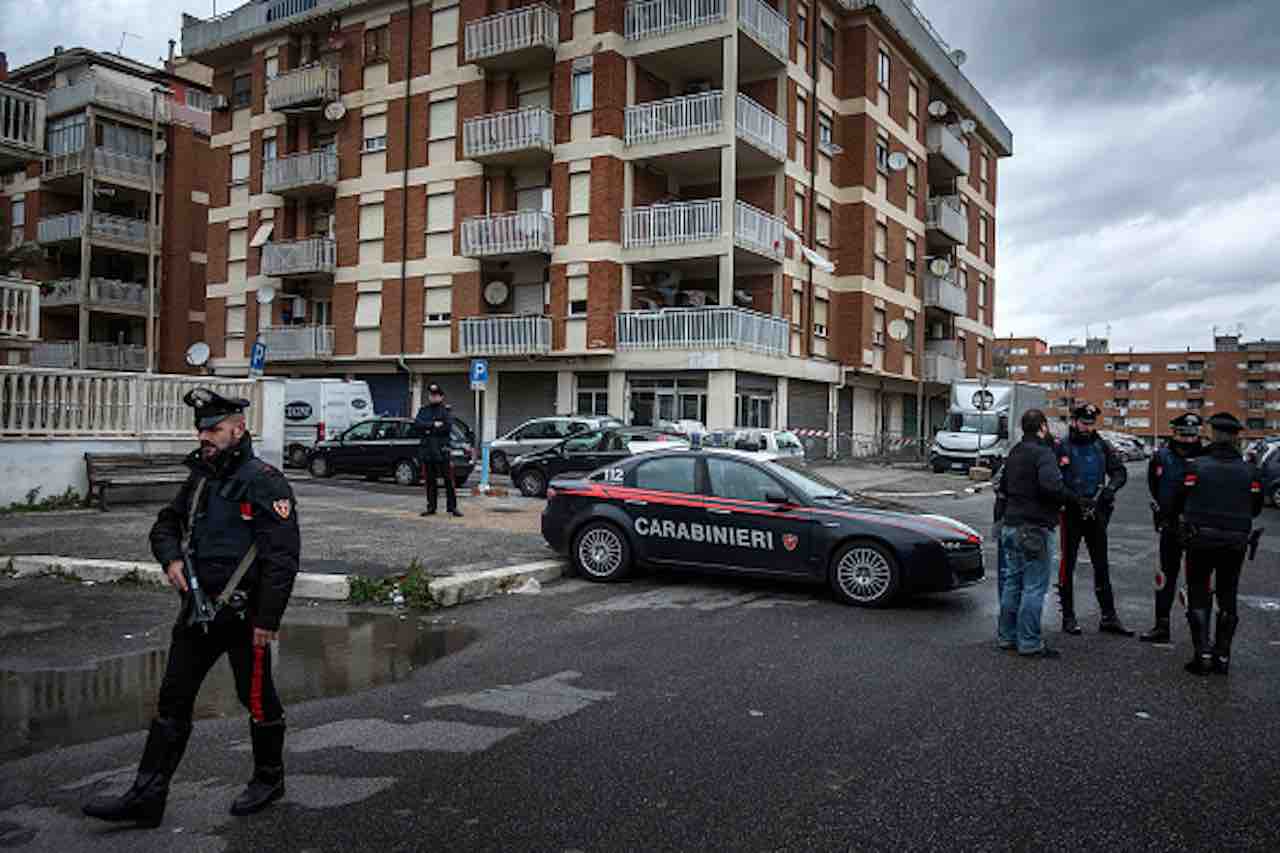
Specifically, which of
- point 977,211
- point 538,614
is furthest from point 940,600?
point 977,211

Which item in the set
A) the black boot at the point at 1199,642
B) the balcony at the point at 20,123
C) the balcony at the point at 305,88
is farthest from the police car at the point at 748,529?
the balcony at the point at 305,88

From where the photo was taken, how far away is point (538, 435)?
22312 mm

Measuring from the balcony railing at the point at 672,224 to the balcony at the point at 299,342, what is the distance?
12108 mm

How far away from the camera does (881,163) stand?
108 ft

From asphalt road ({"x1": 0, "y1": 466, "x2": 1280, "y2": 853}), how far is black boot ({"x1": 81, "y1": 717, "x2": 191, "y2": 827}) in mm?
72

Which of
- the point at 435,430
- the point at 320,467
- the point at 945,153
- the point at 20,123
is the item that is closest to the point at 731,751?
the point at 435,430

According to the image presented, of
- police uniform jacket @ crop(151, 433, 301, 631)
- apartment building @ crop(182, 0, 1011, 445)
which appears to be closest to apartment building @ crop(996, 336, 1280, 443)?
apartment building @ crop(182, 0, 1011, 445)

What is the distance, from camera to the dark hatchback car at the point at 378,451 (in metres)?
20.8

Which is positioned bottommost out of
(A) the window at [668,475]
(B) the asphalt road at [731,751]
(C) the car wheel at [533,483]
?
(B) the asphalt road at [731,751]

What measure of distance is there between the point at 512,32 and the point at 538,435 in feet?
43.9

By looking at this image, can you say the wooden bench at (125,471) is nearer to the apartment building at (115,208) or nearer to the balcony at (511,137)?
the balcony at (511,137)

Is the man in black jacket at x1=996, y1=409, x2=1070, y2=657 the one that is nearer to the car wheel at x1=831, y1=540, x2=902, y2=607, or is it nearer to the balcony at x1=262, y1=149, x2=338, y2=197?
the car wheel at x1=831, y1=540, x2=902, y2=607

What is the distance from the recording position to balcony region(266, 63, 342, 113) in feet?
107

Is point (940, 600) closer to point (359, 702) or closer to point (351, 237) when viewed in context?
point (359, 702)
